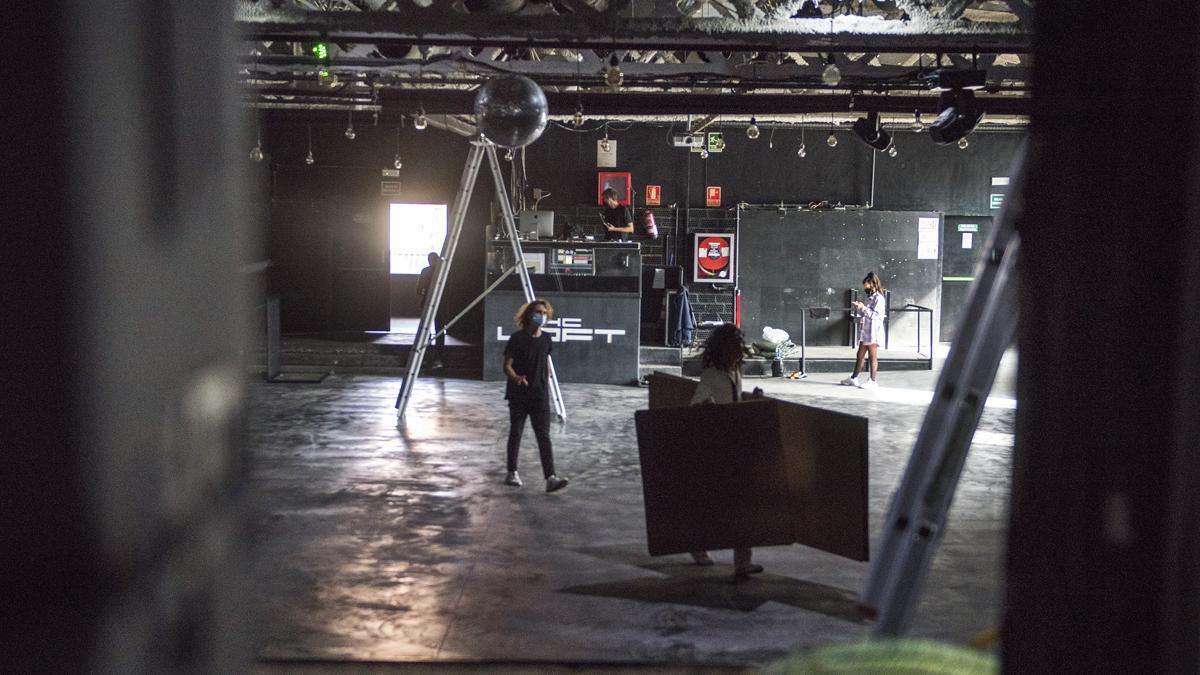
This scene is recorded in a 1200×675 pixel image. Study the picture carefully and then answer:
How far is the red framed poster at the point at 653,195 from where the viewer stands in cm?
1909

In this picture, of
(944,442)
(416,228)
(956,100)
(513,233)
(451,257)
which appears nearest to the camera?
(944,442)

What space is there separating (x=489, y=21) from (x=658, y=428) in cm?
337

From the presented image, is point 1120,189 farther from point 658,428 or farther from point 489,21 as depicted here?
point 489,21

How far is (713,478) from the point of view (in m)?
6.96

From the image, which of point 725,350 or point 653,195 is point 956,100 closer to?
point 725,350

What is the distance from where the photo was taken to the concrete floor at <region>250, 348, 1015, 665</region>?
19.9 feet

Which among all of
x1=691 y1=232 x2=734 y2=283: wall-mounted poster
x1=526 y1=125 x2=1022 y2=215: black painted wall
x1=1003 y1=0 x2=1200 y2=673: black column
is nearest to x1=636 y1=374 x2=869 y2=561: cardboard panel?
x1=1003 y1=0 x2=1200 y2=673: black column

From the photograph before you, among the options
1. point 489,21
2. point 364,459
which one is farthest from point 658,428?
point 364,459

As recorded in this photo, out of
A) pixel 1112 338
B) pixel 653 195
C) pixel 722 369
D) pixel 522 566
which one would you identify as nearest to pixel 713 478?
pixel 722 369

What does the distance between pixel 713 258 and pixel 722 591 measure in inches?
487

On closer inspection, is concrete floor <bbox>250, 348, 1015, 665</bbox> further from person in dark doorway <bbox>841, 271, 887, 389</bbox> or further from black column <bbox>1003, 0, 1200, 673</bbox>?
person in dark doorway <bbox>841, 271, 887, 389</bbox>

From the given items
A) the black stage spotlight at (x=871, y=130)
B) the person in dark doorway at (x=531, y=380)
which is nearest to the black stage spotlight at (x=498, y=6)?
the person in dark doorway at (x=531, y=380)

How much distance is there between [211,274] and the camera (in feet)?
3.45

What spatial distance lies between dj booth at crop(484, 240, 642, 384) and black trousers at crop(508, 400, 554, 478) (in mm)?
6286
